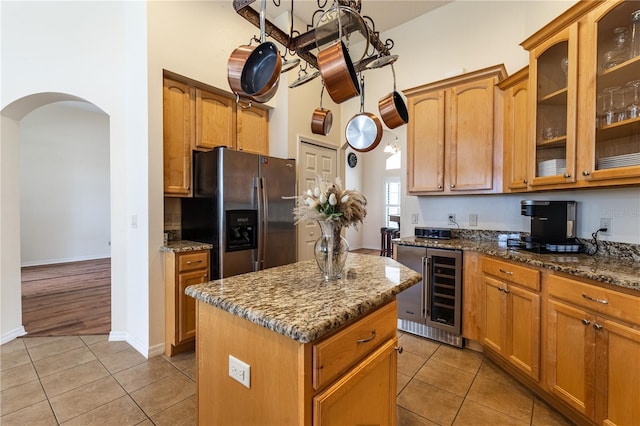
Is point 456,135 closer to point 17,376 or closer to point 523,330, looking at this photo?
point 523,330

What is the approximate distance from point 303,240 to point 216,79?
2.08 meters

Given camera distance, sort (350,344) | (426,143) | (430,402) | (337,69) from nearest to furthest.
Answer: (350,344) → (337,69) → (430,402) → (426,143)

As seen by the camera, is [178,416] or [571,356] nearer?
[571,356]

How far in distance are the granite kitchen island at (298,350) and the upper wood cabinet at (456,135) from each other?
185 cm

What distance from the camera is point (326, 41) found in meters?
1.36

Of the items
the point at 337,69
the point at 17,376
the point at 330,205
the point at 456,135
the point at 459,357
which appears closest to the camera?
the point at 337,69

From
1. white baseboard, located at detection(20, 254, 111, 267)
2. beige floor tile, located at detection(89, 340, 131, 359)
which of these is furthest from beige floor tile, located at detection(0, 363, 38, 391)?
white baseboard, located at detection(20, 254, 111, 267)

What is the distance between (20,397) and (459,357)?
3.27 metres

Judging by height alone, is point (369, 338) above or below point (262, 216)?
below

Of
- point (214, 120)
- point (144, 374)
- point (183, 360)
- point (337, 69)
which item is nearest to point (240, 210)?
point (214, 120)

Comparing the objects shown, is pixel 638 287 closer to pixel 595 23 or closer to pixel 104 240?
pixel 595 23

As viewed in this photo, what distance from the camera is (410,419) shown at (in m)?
1.79

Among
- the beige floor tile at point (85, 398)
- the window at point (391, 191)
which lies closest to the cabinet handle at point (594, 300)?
the beige floor tile at point (85, 398)

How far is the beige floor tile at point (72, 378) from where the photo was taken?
205cm
